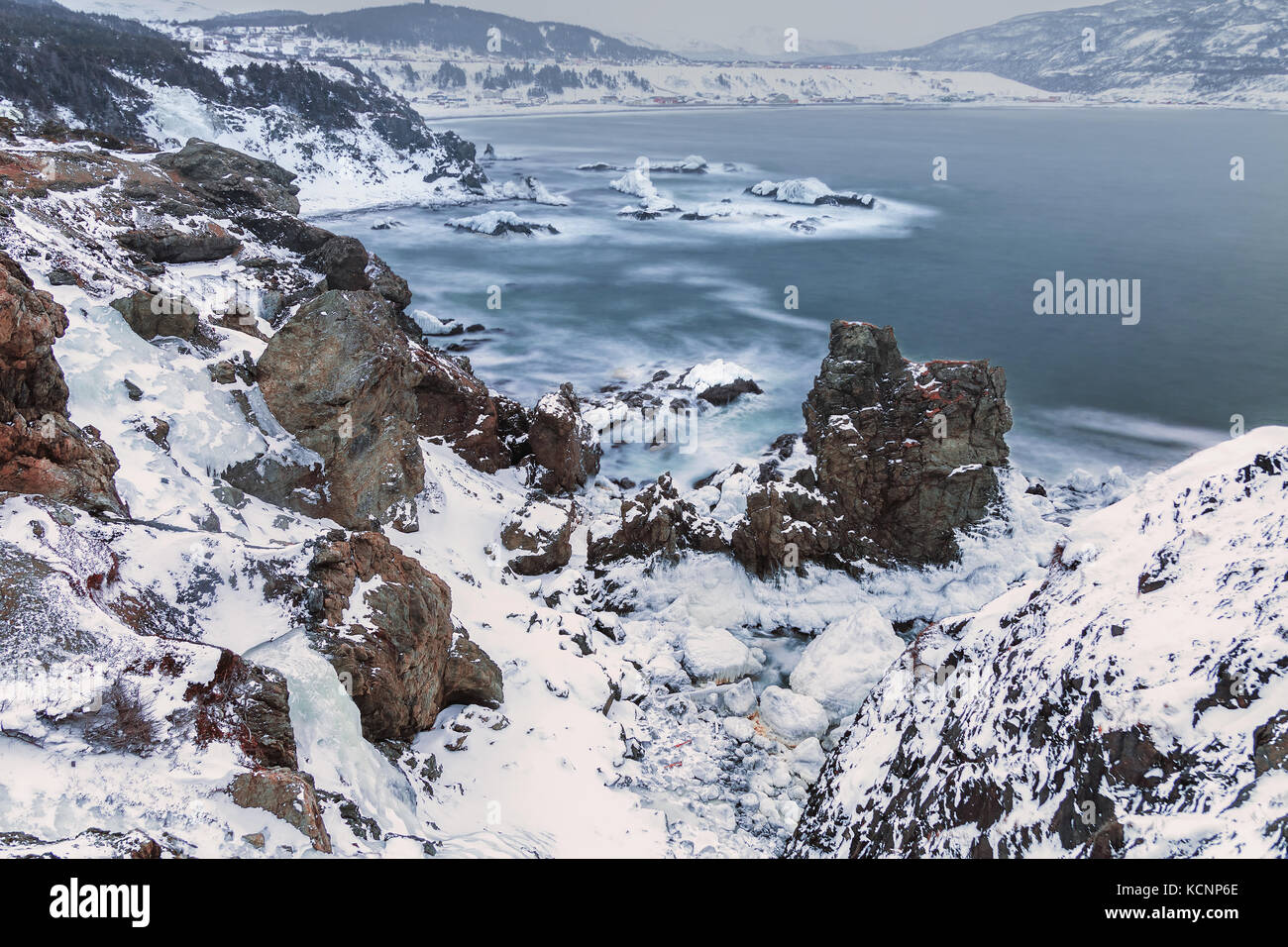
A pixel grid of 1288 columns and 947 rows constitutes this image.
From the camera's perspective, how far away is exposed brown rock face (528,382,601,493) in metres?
22.9

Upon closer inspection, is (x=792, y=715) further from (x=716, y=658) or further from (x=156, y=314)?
(x=156, y=314)

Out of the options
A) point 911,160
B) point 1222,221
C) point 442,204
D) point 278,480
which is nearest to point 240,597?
Answer: point 278,480

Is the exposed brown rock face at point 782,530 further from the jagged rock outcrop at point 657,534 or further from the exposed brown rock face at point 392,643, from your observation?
the exposed brown rock face at point 392,643

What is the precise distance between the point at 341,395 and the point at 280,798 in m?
11.0

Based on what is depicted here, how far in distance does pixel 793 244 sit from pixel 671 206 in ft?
67.7

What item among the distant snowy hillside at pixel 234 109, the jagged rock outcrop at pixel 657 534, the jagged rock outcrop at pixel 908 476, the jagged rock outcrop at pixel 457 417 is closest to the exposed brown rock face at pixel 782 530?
the jagged rock outcrop at pixel 908 476

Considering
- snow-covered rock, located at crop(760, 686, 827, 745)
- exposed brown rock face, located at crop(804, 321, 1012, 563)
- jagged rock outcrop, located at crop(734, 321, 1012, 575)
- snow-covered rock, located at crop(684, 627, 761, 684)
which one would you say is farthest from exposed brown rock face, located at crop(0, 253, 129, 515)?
exposed brown rock face, located at crop(804, 321, 1012, 563)

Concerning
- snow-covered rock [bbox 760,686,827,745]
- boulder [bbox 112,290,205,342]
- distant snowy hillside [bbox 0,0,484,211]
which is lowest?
snow-covered rock [bbox 760,686,827,745]

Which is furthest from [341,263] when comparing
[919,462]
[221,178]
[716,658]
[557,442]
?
[919,462]

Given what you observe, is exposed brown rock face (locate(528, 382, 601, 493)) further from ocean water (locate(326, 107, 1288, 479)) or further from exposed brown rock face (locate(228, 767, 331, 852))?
exposed brown rock face (locate(228, 767, 331, 852))

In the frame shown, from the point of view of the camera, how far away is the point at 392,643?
10.1m

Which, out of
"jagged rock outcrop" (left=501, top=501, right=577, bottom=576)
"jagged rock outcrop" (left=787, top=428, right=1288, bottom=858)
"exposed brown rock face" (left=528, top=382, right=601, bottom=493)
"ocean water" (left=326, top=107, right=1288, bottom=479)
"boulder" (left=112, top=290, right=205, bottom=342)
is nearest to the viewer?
"jagged rock outcrop" (left=787, top=428, right=1288, bottom=858)

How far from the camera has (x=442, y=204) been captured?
7981cm

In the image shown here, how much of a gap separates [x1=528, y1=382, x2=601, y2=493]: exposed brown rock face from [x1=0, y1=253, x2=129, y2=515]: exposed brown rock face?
42.5 feet
